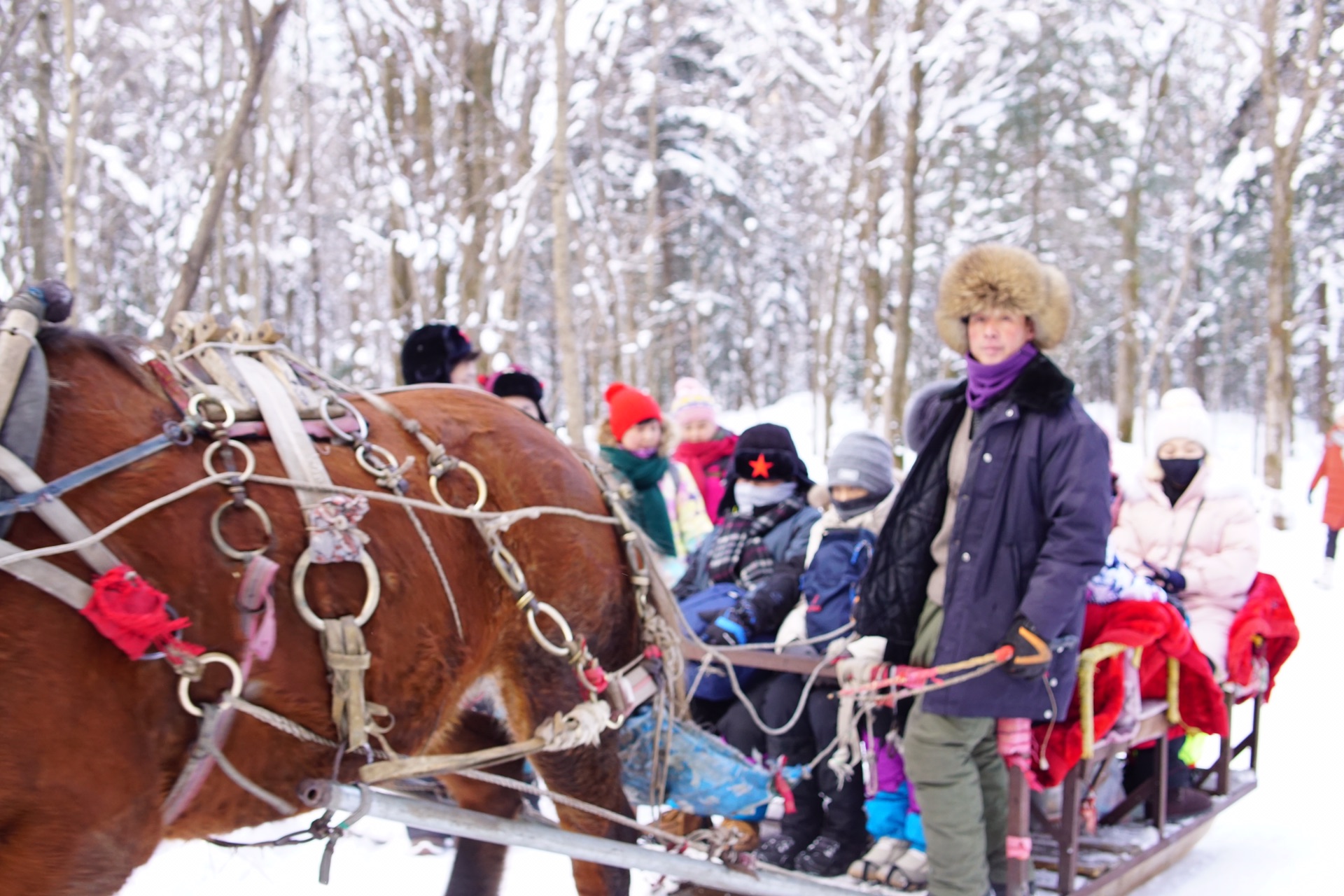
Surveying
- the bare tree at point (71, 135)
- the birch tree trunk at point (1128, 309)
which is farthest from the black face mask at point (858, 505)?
the birch tree trunk at point (1128, 309)

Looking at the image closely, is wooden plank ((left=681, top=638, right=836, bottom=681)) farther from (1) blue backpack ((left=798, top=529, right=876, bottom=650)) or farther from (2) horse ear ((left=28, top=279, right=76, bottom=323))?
(2) horse ear ((left=28, top=279, right=76, bottom=323))

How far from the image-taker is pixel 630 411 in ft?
13.9

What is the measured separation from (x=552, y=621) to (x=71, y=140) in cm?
784

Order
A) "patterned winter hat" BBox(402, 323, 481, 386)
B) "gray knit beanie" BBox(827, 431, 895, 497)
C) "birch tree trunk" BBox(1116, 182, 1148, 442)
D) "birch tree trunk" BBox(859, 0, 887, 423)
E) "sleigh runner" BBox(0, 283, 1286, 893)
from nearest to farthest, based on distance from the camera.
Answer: "sleigh runner" BBox(0, 283, 1286, 893) → "gray knit beanie" BBox(827, 431, 895, 497) → "patterned winter hat" BBox(402, 323, 481, 386) → "birch tree trunk" BBox(859, 0, 887, 423) → "birch tree trunk" BBox(1116, 182, 1148, 442)

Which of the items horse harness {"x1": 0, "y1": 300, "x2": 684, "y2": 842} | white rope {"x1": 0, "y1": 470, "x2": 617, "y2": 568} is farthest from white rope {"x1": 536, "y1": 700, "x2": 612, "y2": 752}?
white rope {"x1": 0, "y1": 470, "x2": 617, "y2": 568}

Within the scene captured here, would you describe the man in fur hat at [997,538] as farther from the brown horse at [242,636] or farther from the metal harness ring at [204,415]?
the metal harness ring at [204,415]

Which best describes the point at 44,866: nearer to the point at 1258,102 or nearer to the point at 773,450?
the point at 773,450

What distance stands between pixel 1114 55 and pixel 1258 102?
4.49 m

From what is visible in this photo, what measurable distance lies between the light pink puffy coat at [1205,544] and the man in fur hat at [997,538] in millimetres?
1397

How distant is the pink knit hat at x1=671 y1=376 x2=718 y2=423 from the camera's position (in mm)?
5359

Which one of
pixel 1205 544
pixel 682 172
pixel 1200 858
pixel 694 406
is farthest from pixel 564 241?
pixel 682 172

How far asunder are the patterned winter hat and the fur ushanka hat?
2.37 m

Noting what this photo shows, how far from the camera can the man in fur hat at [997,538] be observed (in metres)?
2.47

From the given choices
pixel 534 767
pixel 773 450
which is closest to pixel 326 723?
pixel 534 767
